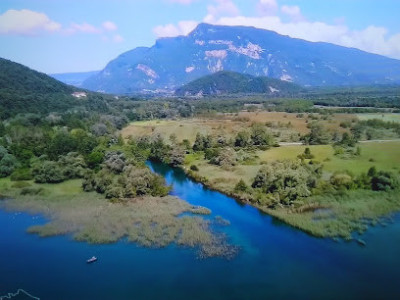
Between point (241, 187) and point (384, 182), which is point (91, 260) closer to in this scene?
point (241, 187)

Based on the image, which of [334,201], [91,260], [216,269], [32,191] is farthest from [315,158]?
[91,260]

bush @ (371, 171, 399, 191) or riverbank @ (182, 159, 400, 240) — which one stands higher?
bush @ (371, 171, 399, 191)

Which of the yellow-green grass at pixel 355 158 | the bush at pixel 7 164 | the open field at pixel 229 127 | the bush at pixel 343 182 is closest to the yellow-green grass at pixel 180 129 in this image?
the open field at pixel 229 127

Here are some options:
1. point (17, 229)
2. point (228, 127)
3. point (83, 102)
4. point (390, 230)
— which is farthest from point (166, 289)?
point (83, 102)

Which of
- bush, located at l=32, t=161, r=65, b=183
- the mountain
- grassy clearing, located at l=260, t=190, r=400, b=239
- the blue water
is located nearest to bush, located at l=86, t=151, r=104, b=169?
bush, located at l=32, t=161, r=65, b=183

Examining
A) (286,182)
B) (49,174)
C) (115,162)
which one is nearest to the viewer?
(286,182)

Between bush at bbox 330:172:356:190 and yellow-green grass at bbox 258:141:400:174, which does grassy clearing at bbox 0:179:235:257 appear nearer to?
bush at bbox 330:172:356:190
